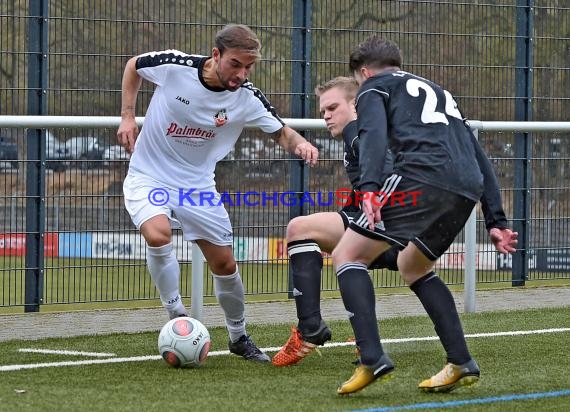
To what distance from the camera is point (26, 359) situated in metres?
7.55

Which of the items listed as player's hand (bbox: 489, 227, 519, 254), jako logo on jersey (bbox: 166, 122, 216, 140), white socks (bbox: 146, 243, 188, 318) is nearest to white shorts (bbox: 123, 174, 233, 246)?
white socks (bbox: 146, 243, 188, 318)

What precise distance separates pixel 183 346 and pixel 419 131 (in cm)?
189

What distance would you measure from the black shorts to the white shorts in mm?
1633

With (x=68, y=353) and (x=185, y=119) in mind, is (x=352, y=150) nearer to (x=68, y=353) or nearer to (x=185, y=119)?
(x=185, y=119)

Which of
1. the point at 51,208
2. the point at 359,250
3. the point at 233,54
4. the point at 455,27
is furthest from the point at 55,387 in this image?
the point at 455,27

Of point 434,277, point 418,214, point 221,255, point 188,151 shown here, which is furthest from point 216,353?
point 418,214

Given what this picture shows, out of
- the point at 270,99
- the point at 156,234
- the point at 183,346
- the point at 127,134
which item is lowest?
the point at 183,346

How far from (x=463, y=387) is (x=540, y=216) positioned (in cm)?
700

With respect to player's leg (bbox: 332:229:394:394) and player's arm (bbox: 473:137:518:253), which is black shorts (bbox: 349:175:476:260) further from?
player's arm (bbox: 473:137:518:253)

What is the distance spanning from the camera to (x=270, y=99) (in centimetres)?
1185

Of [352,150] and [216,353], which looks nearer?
[352,150]

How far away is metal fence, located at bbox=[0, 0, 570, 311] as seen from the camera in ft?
34.8

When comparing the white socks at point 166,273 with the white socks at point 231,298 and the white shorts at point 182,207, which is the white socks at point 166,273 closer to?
the white shorts at point 182,207

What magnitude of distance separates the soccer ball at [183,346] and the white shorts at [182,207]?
61 cm
